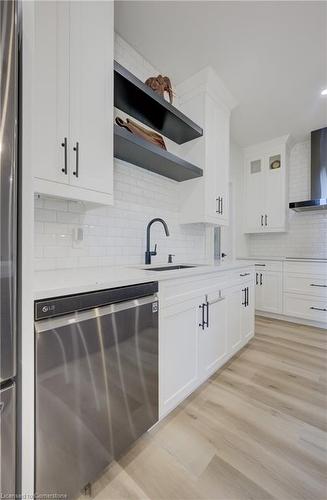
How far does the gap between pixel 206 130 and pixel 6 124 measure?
2.07 m

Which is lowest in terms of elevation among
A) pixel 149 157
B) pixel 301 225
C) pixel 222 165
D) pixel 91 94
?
pixel 301 225

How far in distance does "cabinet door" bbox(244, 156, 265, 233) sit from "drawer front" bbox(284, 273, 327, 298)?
1.00 metres

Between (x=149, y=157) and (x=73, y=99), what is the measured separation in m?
0.74

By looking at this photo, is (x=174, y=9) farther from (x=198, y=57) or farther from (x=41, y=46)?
(x=41, y=46)

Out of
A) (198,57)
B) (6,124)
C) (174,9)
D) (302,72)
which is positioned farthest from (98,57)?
(302,72)

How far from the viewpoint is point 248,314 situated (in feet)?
8.08

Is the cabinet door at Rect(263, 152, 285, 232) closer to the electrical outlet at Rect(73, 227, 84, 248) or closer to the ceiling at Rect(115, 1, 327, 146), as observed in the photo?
the ceiling at Rect(115, 1, 327, 146)

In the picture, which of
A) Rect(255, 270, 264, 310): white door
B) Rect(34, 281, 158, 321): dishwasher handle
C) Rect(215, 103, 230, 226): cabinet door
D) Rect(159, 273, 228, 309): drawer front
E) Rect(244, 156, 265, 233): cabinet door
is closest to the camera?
Rect(34, 281, 158, 321): dishwasher handle

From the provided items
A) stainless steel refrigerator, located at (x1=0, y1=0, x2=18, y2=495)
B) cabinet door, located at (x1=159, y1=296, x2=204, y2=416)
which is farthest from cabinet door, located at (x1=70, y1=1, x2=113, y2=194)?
cabinet door, located at (x1=159, y1=296, x2=204, y2=416)

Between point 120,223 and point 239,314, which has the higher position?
point 120,223

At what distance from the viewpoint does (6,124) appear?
664mm

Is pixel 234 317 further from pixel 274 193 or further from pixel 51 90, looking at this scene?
pixel 274 193

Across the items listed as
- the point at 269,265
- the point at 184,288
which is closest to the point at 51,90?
the point at 184,288

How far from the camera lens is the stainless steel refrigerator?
2.16 ft
